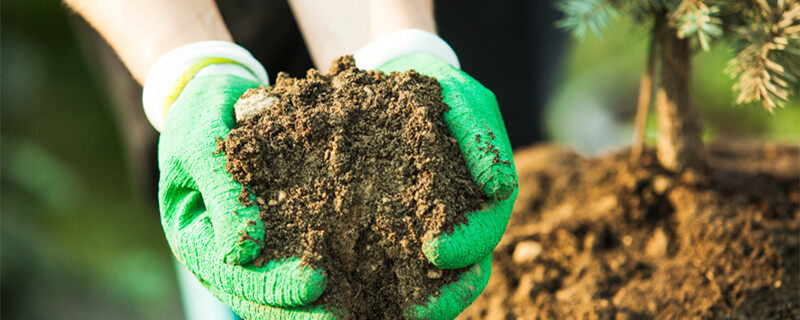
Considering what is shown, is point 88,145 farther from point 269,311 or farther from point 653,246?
point 653,246

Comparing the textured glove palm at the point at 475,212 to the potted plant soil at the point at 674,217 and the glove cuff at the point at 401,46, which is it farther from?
the potted plant soil at the point at 674,217

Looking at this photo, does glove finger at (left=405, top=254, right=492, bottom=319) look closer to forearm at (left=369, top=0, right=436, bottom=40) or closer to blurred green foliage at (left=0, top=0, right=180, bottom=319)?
forearm at (left=369, top=0, right=436, bottom=40)

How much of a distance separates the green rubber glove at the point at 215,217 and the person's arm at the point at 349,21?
44 centimetres

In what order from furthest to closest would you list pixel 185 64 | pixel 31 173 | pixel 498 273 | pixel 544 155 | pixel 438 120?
pixel 31 173, pixel 544 155, pixel 498 273, pixel 185 64, pixel 438 120

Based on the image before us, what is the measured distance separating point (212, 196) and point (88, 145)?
2.49 meters

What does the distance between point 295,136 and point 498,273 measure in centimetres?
78

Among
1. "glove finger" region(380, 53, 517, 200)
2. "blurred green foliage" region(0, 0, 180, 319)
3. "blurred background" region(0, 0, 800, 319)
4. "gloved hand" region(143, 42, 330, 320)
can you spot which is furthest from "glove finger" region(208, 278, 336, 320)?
"blurred green foliage" region(0, 0, 180, 319)

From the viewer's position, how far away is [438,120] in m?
0.96

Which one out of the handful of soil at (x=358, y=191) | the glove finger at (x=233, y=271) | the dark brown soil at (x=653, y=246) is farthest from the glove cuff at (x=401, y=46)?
the dark brown soil at (x=653, y=246)

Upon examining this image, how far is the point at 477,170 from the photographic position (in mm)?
920

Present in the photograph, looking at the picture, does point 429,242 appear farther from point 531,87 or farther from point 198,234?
point 531,87

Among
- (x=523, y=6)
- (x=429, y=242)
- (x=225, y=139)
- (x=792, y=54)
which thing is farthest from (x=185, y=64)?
(x=523, y=6)

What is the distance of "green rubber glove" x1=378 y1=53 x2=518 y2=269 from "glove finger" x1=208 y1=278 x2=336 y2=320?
21 centimetres

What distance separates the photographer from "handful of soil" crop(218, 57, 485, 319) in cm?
86
